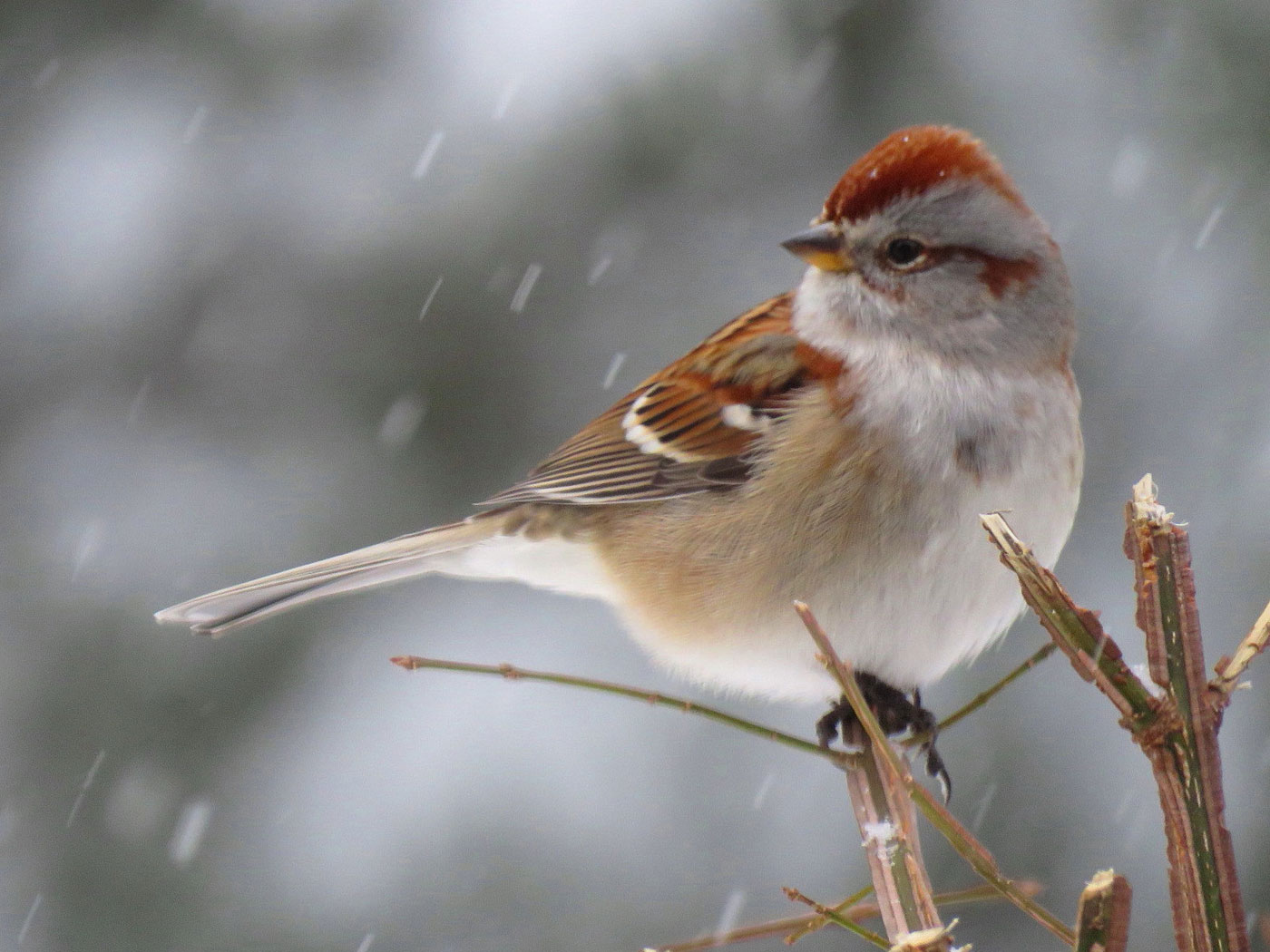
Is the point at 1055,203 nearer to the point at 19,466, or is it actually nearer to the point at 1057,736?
the point at 1057,736

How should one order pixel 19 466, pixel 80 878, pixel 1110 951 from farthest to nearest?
pixel 19 466 < pixel 80 878 < pixel 1110 951

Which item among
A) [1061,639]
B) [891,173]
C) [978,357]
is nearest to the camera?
[1061,639]

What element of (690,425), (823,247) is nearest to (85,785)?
(690,425)

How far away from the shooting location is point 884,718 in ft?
6.47

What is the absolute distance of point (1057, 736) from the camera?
139 inches

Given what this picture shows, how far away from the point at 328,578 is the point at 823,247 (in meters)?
1.15

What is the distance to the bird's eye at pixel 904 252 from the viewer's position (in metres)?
2.13

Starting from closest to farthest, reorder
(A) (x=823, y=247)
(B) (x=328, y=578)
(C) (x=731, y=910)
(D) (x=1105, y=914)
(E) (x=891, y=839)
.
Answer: (D) (x=1105, y=914), (E) (x=891, y=839), (A) (x=823, y=247), (B) (x=328, y=578), (C) (x=731, y=910)

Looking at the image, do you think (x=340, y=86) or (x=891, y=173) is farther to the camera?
(x=340, y=86)

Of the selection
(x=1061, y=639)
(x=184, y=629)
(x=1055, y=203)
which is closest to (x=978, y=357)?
(x=1061, y=639)

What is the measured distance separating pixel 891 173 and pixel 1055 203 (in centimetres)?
218

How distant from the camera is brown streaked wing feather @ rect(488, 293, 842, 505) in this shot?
2307 mm

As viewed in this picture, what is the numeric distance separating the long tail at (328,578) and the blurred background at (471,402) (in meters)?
0.98

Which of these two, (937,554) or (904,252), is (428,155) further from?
(937,554)
